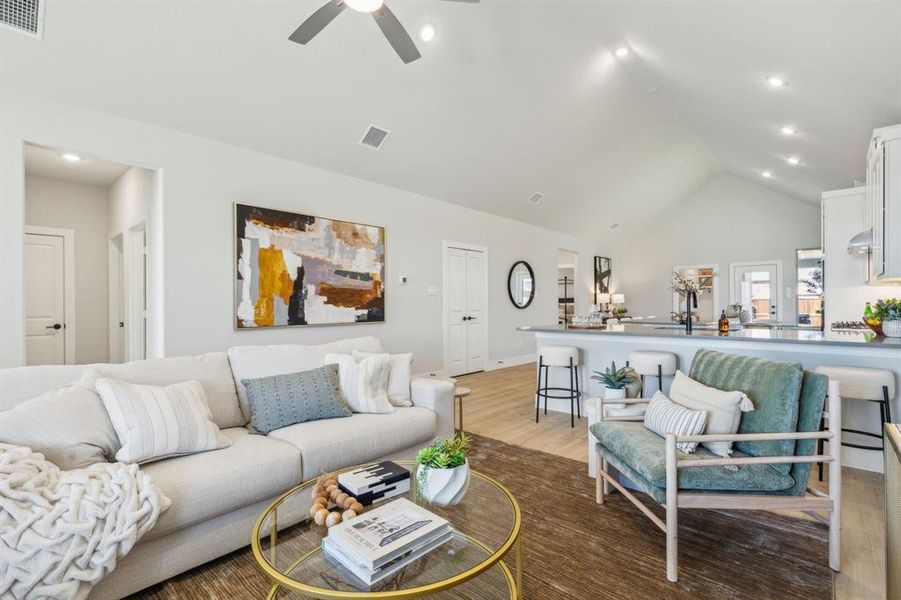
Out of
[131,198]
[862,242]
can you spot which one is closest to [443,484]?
[862,242]

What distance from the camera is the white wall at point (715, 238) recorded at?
8.23 m

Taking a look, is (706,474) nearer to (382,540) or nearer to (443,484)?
(443,484)

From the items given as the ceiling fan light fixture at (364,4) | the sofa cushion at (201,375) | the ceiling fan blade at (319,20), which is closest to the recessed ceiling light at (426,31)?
the ceiling fan blade at (319,20)

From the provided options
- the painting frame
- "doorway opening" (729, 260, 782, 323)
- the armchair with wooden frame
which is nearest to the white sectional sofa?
the armchair with wooden frame

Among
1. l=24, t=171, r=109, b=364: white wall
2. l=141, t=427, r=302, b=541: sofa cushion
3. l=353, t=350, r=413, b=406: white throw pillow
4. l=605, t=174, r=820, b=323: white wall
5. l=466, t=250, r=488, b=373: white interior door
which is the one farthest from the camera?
l=605, t=174, r=820, b=323: white wall

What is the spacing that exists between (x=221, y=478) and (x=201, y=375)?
835 mm

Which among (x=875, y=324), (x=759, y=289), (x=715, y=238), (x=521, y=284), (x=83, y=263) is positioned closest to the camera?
(x=875, y=324)

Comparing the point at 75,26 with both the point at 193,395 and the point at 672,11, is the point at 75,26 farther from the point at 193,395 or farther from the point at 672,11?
the point at 672,11

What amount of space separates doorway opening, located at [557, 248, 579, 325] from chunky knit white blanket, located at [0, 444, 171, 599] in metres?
8.52

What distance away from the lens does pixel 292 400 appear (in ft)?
8.36

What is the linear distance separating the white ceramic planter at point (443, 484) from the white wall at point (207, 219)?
3185 mm

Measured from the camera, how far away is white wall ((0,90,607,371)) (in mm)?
3082

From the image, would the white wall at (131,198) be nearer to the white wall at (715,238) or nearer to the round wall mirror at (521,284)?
the round wall mirror at (521,284)

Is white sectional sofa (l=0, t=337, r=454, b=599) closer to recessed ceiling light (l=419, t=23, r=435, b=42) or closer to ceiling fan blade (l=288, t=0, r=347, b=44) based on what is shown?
ceiling fan blade (l=288, t=0, r=347, b=44)
